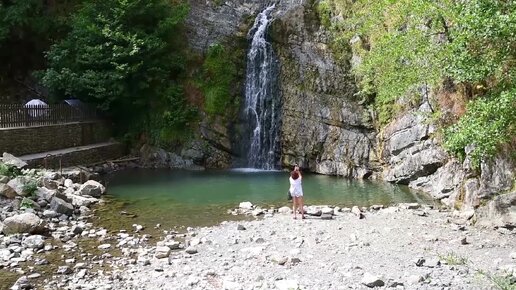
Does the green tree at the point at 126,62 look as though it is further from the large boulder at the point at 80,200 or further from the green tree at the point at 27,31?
the large boulder at the point at 80,200

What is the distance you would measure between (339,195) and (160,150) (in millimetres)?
12967

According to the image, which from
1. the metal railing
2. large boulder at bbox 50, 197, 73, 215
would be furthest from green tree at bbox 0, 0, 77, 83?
large boulder at bbox 50, 197, 73, 215

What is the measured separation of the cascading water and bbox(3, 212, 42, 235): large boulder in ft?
50.1

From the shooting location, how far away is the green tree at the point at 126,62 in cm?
2608

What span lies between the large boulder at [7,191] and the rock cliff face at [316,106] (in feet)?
47.6

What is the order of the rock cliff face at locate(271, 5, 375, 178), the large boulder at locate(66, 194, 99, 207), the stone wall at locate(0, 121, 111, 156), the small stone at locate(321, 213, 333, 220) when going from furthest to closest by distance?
the rock cliff face at locate(271, 5, 375, 178) < the stone wall at locate(0, 121, 111, 156) < the large boulder at locate(66, 194, 99, 207) < the small stone at locate(321, 213, 333, 220)

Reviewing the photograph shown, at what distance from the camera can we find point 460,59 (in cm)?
1166

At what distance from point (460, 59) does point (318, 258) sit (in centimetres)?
591

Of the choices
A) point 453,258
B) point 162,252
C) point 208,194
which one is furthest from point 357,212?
point 162,252

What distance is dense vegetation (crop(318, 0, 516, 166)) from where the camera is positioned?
35.3 feet

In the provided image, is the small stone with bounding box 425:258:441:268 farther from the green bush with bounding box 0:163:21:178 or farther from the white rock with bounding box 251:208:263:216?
the green bush with bounding box 0:163:21:178

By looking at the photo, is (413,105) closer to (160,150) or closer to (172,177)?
(172,177)

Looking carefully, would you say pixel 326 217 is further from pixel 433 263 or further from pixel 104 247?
pixel 104 247

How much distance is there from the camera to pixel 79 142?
26.0 meters
